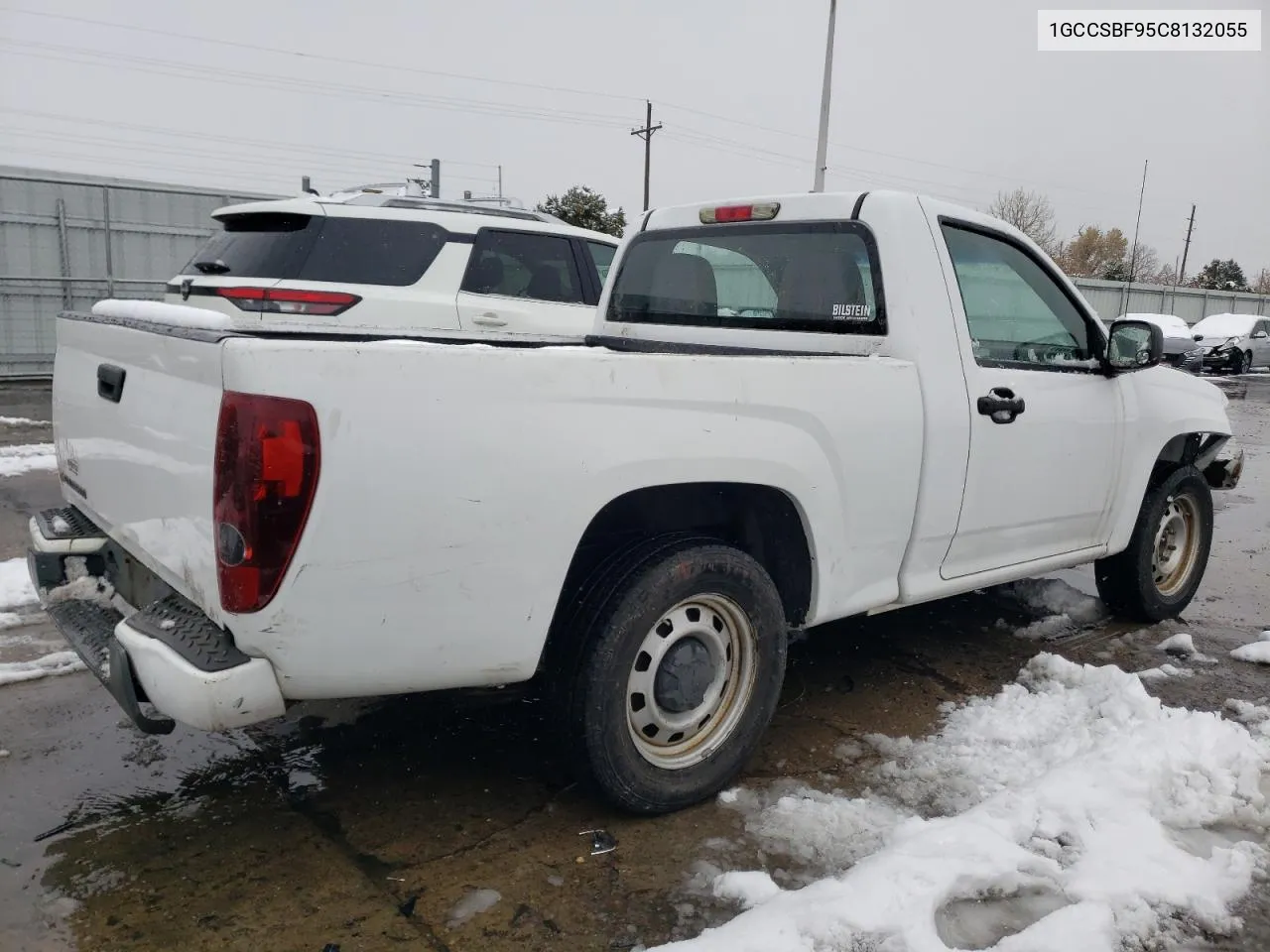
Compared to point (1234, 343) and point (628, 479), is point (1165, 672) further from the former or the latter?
point (1234, 343)

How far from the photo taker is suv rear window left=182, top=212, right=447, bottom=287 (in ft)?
23.1

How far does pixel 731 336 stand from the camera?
3.97 meters

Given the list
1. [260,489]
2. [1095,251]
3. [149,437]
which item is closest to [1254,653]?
[260,489]

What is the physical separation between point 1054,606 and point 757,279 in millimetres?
2617

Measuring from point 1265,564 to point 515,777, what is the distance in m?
5.65

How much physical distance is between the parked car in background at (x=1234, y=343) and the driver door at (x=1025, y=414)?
2585 cm

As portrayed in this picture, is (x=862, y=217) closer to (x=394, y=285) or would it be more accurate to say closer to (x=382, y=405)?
(x=382, y=405)

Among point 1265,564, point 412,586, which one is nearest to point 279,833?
point 412,586

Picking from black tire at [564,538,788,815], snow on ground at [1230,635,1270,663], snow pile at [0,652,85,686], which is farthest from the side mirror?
snow pile at [0,652,85,686]

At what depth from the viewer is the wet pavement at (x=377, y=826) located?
2.41 metres

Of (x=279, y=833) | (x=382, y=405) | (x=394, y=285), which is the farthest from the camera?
(x=394, y=285)

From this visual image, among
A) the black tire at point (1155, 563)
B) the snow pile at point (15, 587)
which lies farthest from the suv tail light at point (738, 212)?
the snow pile at point (15, 587)

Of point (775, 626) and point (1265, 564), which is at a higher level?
point (775, 626)

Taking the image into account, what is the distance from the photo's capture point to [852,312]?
3.62 m
